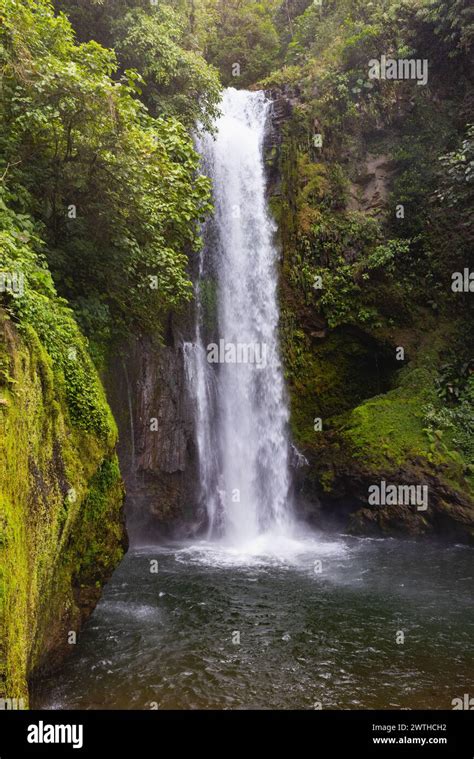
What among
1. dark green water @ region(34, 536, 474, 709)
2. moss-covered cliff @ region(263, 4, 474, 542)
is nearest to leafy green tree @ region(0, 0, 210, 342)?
dark green water @ region(34, 536, 474, 709)

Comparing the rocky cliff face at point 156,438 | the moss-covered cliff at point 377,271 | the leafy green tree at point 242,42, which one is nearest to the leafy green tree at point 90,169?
the rocky cliff face at point 156,438

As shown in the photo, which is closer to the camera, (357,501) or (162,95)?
(357,501)

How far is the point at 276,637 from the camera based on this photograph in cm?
662

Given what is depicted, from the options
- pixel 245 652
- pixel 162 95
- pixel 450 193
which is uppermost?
pixel 162 95

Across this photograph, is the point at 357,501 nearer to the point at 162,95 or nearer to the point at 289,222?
the point at 289,222

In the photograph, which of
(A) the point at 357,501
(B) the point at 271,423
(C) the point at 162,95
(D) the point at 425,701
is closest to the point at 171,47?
(C) the point at 162,95

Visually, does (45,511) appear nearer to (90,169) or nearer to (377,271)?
(90,169)

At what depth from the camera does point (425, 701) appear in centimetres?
506

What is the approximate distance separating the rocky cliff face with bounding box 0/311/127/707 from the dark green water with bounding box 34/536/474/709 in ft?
2.50

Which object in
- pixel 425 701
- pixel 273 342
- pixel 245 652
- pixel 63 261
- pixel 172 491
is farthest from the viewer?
pixel 273 342

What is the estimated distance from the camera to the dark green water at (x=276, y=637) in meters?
5.21

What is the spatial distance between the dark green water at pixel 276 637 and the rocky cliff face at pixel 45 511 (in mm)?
761

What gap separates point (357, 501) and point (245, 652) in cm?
740

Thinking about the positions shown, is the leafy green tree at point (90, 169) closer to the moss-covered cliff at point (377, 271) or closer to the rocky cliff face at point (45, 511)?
the rocky cliff face at point (45, 511)
